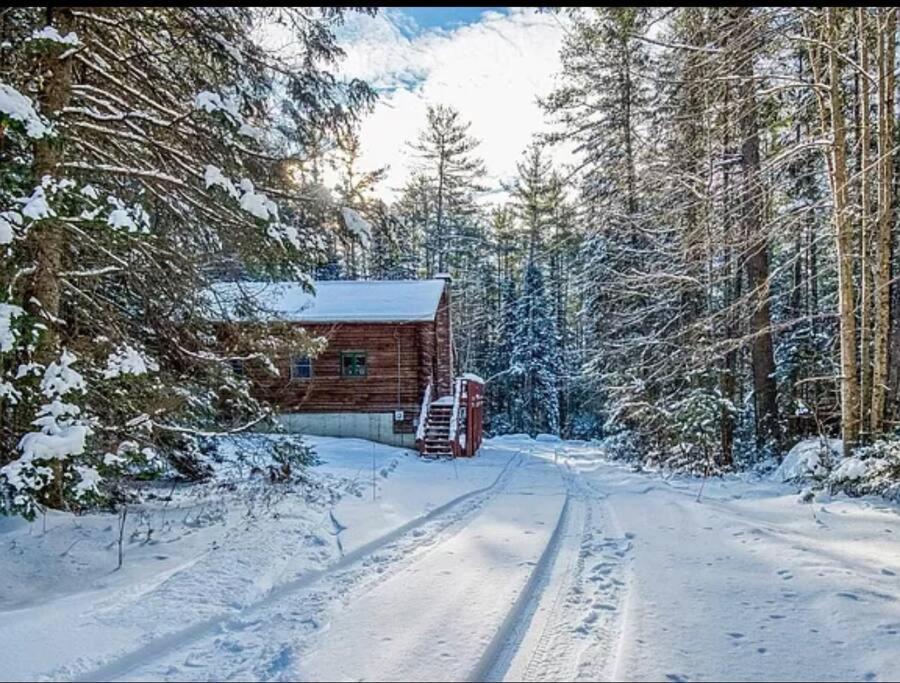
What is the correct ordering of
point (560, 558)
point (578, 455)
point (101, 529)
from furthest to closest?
Result: point (578, 455) → point (101, 529) → point (560, 558)

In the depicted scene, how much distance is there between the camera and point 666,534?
558cm

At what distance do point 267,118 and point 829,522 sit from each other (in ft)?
22.9

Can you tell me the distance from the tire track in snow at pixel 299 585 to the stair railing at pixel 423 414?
846cm

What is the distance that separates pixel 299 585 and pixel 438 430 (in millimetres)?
12839

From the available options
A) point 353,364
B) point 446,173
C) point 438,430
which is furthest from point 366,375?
point 446,173

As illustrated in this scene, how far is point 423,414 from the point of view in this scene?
1686 cm

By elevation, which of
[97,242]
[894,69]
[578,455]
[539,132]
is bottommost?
[578,455]

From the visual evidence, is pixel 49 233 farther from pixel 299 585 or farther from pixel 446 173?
pixel 446 173

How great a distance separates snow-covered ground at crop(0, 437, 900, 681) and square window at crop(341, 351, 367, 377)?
38.4 feet

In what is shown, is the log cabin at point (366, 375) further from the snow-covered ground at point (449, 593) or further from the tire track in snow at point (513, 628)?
the tire track in snow at point (513, 628)

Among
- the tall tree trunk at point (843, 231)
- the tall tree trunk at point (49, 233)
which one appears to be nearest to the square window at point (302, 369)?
the tall tree trunk at point (49, 233)

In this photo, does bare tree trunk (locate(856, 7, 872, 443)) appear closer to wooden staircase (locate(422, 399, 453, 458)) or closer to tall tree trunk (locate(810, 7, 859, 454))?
tall tree trunk (locate(810, 7, 859, 454))

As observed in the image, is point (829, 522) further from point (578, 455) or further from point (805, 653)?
point (578, 455)

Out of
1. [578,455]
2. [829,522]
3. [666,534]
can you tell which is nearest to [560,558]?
[666,534]
